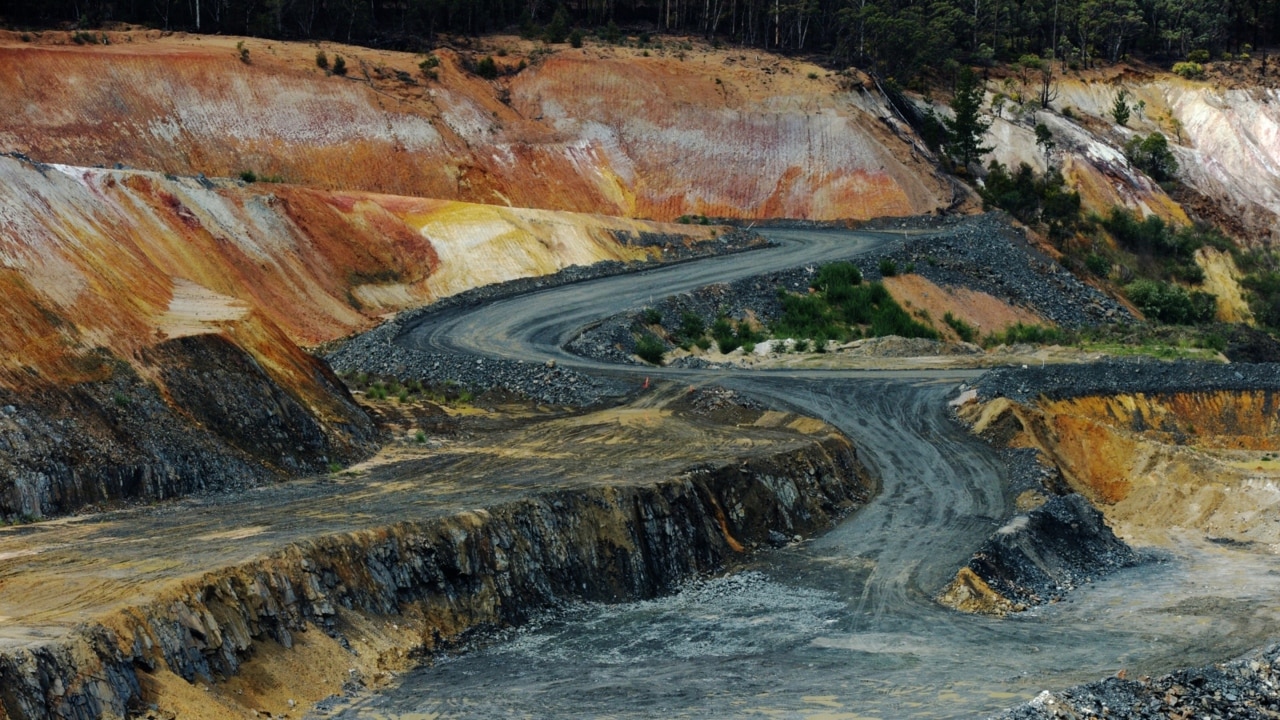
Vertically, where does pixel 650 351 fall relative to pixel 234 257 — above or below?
below

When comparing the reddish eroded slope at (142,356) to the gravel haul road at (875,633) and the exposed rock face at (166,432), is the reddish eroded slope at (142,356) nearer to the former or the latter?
the exposed rock face at (166,432)

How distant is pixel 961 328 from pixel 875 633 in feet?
113

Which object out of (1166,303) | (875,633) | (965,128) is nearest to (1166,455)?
(875,633)

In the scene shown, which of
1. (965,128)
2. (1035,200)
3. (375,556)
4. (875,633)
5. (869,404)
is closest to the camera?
(375,556)

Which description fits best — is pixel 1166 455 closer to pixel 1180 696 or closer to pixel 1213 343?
pixel 1180 696

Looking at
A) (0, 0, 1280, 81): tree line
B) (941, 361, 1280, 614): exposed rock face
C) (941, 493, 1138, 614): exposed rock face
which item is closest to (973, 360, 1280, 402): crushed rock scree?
(941, 361, 1280, 614): exposed rock face

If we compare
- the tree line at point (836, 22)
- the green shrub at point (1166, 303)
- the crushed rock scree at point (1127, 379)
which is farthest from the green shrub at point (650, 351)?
the tree line at point (836, 22)

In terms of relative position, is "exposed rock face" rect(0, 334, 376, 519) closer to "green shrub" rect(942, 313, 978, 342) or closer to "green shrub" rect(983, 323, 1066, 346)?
"green shrub" rect(983, 323, 1066, 346)

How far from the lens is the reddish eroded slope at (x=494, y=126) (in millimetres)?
61094

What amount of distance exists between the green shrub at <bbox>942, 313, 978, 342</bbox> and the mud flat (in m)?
22.9

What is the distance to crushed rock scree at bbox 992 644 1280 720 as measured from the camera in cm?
1759

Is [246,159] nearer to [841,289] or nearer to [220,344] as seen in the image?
[841,289]

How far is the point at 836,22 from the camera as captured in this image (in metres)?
94.3

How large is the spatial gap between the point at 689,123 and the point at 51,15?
34.9 metres
